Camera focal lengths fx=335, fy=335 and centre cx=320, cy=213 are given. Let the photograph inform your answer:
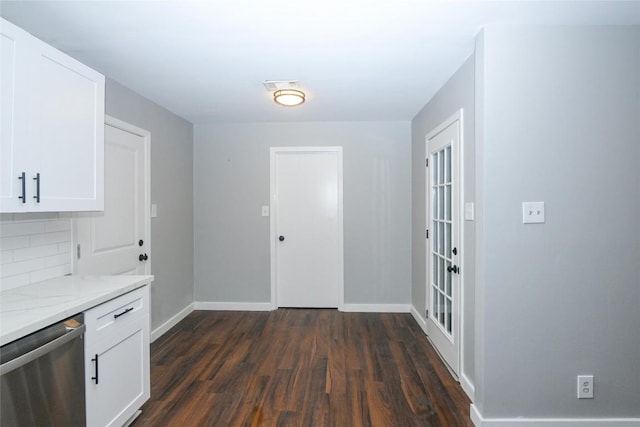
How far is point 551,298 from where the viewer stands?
1.91 metres

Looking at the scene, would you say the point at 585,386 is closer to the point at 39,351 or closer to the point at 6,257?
the point at 39,351

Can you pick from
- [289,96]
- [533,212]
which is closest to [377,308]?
[533,212]

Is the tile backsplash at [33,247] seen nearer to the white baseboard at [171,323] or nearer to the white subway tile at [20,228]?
the white subway tile at [20,228]

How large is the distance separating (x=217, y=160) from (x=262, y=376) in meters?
2.64

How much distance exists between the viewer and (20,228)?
1.96 meters

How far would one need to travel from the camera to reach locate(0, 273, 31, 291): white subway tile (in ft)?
6.01

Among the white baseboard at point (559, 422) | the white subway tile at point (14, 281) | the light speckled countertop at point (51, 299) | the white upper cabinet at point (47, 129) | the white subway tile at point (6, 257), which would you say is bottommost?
the white baseboard at point (559, 422)

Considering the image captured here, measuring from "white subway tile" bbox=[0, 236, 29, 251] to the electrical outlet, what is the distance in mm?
3301

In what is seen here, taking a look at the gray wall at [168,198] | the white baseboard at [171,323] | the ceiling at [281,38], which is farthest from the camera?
the white baseboard at [171,323]

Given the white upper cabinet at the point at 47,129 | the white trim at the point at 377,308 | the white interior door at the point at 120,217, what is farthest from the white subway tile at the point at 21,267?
the white trim at the point at 377,308

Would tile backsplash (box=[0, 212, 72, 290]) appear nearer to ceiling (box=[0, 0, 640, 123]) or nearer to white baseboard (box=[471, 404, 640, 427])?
ceiling (box=[0, 0, 640, 123])

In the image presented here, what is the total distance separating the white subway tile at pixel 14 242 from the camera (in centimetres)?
185

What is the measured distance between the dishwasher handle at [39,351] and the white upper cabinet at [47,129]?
0.62m

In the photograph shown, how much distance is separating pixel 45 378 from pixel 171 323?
2.33 metres
